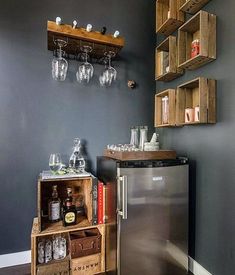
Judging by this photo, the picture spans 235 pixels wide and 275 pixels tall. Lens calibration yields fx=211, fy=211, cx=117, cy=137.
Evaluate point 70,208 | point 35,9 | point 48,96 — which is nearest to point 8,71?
point 48,96

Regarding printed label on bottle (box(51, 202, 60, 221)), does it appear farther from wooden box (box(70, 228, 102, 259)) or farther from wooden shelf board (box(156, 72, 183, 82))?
wooden shelf board (box(156, 72, 183, 82))

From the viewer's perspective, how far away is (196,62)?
1699mm

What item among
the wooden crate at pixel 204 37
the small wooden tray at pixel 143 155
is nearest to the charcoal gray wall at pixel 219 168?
A: the wooden crate at pixel 204 37

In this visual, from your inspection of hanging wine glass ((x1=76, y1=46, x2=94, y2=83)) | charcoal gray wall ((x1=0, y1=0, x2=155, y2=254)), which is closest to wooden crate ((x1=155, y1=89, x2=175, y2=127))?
charcoal gray wall ((x1=0, y1=0, x2=155, y2=254))

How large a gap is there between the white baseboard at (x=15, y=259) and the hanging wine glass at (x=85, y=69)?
68.4 inches

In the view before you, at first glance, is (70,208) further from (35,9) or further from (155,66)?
(35,9)

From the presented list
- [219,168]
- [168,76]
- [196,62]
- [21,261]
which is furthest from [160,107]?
[21,261]

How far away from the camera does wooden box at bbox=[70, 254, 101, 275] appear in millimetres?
1729

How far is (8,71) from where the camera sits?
1947 millimetres

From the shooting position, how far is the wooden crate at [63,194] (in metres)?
1.80

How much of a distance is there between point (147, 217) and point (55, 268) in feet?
2.82

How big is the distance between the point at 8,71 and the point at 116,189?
146cm

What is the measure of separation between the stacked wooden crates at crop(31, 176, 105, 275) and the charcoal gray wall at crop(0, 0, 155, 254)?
1.00 feet

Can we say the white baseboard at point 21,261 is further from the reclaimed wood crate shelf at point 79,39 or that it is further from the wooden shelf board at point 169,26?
the wooden shelf board at point 169,26
